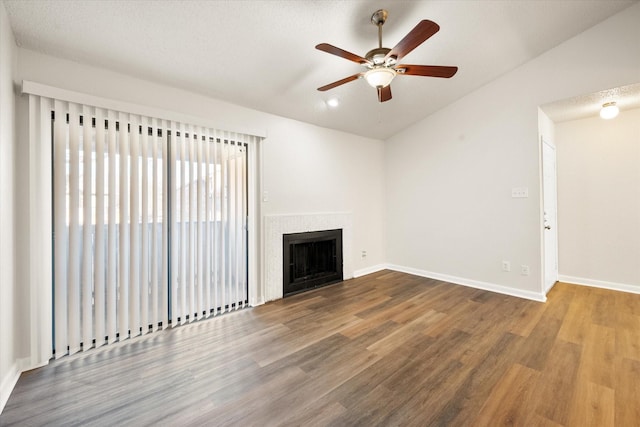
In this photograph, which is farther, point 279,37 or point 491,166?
point 491,166

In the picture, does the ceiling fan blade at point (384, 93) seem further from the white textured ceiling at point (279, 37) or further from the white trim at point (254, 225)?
the white trim at point (254, 225)

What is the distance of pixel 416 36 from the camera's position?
69.2 inches

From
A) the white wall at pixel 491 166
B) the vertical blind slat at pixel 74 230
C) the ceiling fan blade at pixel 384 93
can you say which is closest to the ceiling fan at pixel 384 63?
the ceiling fan blade at pixel 384 93

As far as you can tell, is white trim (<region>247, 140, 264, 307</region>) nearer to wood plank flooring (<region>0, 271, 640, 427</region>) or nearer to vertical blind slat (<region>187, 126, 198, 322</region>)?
wood plank flooring (<region>0, 271, 640, 427</region>)

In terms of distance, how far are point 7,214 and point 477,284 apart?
5038mm

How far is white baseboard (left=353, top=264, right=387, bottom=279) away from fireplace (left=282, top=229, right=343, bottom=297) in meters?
0.39

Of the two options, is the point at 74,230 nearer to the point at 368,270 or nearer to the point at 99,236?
the point at 99,236

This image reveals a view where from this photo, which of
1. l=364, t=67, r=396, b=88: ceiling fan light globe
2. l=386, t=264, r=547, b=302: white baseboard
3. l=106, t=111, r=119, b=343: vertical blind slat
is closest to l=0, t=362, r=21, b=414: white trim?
l=106, t=111, r=119, b=343: vertical blind slat

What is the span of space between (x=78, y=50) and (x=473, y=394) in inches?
154

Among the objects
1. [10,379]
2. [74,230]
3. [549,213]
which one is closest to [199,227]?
[74,230]

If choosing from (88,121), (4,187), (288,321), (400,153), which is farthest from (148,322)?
→ (400,153)

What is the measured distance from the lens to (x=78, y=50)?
6.94ft

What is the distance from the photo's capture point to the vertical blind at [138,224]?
2.18 metres

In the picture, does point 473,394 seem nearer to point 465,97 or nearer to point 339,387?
point 339,387
